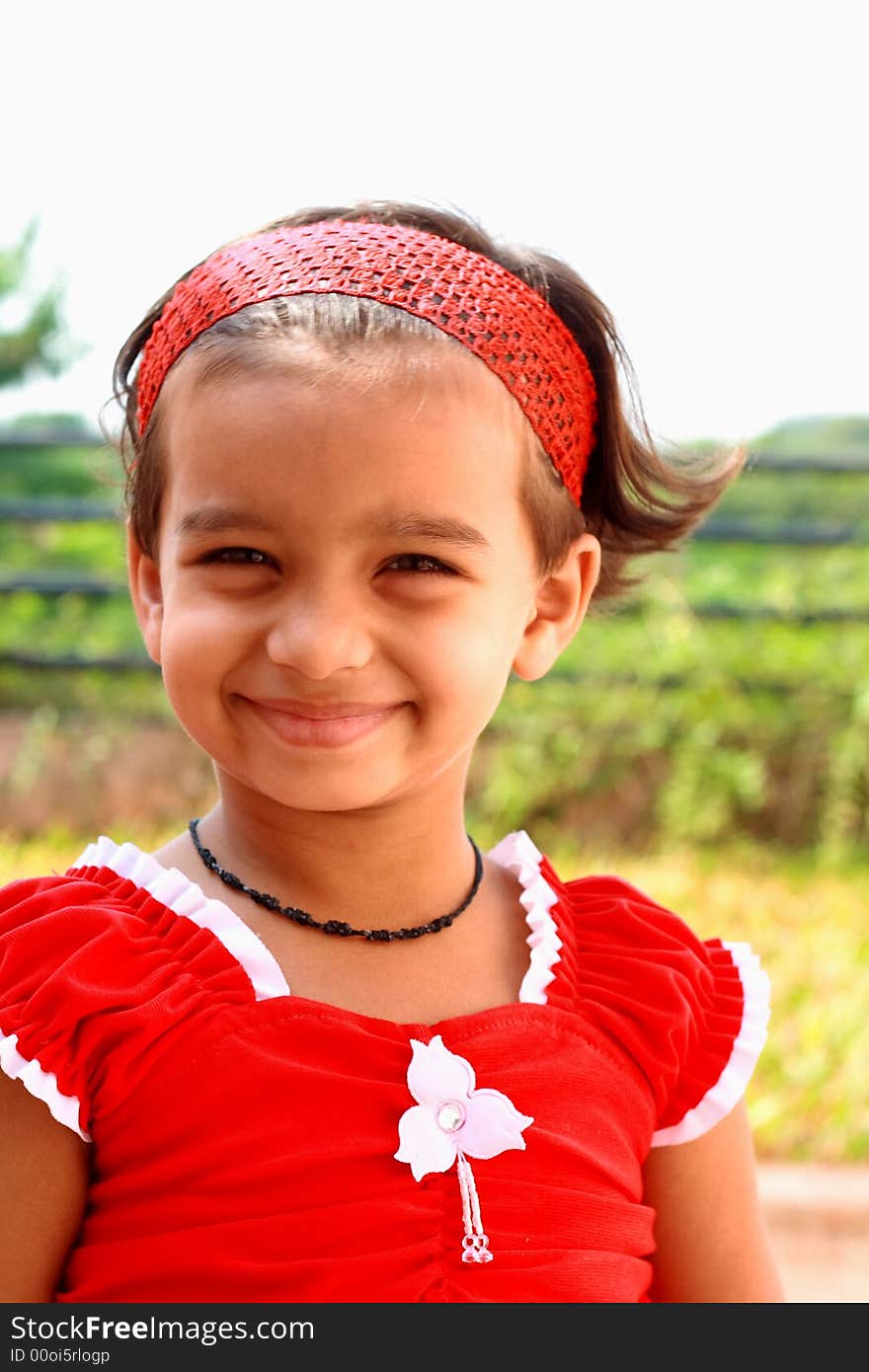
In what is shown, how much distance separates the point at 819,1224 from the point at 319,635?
1.91 meters

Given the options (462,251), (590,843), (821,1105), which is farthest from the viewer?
(590,843)

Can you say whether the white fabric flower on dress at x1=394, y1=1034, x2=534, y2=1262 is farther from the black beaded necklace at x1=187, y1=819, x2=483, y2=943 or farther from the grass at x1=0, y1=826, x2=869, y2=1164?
the grass at x1=0, y1=826, x2=869, y2=1164

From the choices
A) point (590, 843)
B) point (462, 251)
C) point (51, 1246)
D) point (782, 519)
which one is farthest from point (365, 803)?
point (782, 519)

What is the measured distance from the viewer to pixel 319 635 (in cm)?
128

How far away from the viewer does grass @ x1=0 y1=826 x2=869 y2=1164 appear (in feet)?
9.75

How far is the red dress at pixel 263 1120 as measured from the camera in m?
1.29


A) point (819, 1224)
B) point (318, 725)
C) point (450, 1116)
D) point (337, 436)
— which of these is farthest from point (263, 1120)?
point (819, 1224)

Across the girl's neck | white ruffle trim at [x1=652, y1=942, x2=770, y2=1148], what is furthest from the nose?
white ruffle trim at [x1=652, y1=942, x2=770, y2=1148]

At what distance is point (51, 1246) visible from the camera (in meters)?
1.30

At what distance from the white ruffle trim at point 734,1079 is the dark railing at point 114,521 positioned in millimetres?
3284

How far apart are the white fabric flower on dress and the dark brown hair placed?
48 centimetres

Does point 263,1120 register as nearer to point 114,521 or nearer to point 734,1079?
point 734,1079
